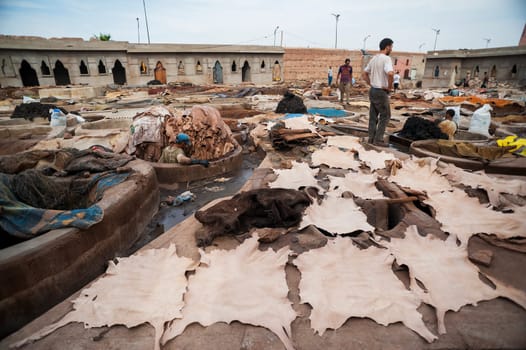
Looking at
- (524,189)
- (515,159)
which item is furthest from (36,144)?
(515,159)

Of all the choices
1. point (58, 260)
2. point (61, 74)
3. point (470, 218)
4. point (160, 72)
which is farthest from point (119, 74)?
point (470, 218)

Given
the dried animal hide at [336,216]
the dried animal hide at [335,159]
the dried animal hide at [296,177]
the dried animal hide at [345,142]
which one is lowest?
the dried animal hide at [336,216]

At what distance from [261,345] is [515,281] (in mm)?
2033

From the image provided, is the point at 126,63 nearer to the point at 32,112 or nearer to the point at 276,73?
the point at 276,73

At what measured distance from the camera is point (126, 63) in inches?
968

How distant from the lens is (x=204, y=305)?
2074 millimetres

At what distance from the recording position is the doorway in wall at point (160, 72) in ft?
84.6

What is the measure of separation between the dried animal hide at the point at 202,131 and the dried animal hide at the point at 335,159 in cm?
232

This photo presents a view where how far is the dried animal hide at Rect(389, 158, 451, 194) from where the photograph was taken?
378cm

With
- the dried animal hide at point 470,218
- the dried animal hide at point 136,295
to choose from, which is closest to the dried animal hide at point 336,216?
the dried animal hide at point 470,218

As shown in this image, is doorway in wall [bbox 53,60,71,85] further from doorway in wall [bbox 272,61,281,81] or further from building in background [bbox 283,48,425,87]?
building in background [bbox 283,48,425,87]

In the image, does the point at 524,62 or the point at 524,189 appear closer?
the point at 524,189

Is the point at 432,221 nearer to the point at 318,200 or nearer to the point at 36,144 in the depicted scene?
the point at 318,200

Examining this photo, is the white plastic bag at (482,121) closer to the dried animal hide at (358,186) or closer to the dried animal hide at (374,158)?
the dried animal hide at (374,158)
